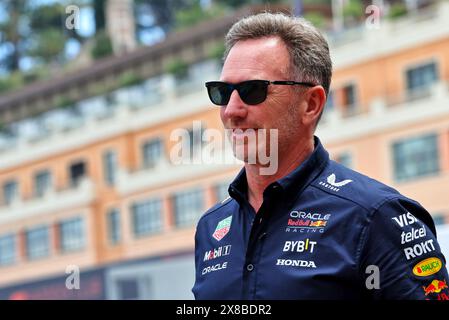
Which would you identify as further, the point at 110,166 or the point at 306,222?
the point at 110,166

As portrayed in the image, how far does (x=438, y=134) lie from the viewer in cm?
4712

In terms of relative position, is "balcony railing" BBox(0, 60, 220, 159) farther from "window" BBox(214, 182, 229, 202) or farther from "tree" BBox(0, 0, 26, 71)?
"tree" BBox(0, 0, 26, 71)

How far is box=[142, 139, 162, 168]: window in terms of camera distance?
61.4 meters

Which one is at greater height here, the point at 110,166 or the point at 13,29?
the point at 13,29

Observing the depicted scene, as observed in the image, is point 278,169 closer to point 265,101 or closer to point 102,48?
point 265,101

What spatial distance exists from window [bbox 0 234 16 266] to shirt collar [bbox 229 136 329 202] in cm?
6424

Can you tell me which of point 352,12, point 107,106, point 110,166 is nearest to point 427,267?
point 352,12

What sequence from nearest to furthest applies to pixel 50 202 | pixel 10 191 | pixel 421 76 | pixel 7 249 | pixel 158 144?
pixel 421 76 → pixel 158 144 → pixel 50 202 → pixel 7 249 → pixel 10 191

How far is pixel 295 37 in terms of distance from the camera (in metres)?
3.44

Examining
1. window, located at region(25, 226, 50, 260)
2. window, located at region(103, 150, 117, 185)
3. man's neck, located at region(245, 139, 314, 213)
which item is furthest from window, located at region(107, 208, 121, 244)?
man's neck, located at region(245, 139, 314, 213)

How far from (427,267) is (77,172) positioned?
208 ft

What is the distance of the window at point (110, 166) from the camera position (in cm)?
6353
